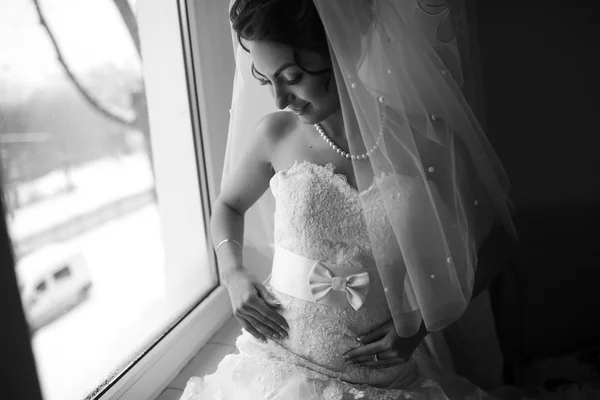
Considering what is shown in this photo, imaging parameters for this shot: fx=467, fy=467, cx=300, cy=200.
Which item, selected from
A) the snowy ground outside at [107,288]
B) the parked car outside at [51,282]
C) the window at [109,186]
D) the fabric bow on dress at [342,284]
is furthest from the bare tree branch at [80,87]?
the fabric bow on dress at [342,284]

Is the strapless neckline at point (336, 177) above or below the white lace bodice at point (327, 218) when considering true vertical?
above

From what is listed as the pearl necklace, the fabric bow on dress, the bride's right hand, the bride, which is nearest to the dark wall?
the bride

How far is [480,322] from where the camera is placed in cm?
123

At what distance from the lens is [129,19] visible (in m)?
1.44

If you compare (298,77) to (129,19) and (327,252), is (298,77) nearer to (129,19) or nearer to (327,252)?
(327,252)

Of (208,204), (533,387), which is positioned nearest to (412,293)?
(533,387)

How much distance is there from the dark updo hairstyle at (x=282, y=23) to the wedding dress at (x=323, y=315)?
239mm

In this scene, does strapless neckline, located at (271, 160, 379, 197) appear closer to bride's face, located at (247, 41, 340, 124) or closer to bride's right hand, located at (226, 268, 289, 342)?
bride's face, located at (247, 41, 340, 124)

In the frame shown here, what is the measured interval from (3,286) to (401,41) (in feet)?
2.47

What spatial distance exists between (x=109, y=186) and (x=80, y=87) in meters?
0.29

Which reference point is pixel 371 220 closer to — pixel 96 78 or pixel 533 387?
pixel 533 387

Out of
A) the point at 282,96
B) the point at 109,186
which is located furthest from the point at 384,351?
the point at 109,186

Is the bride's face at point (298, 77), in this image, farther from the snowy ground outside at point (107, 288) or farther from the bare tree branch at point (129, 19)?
the bare tree branch at point (129, 19)

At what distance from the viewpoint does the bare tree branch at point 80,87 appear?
1061mm
